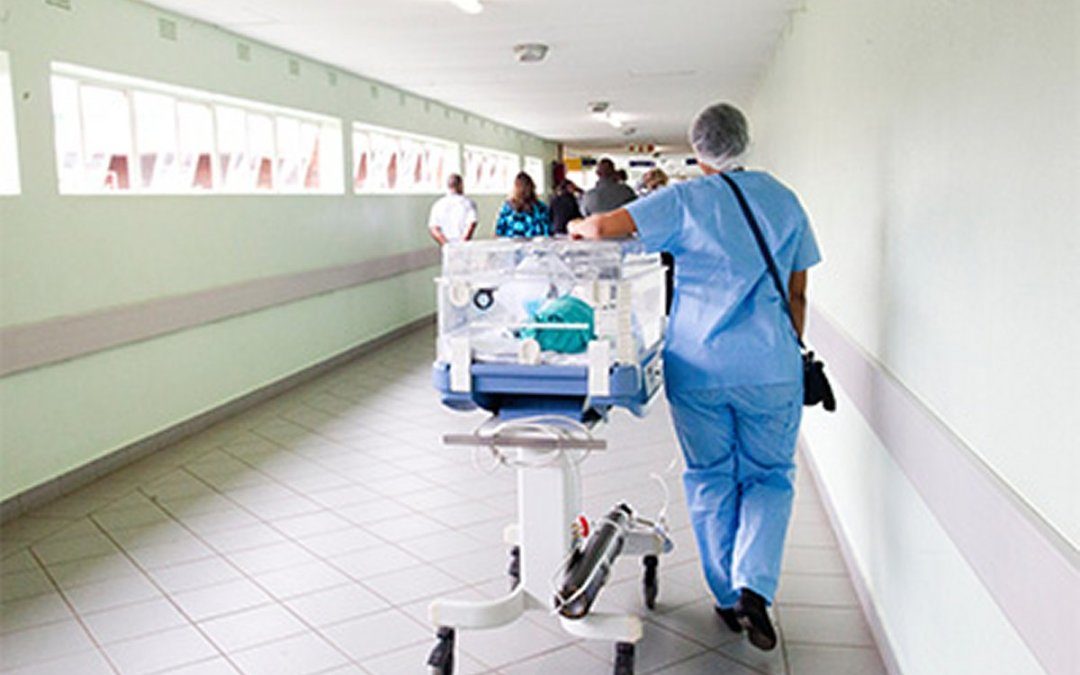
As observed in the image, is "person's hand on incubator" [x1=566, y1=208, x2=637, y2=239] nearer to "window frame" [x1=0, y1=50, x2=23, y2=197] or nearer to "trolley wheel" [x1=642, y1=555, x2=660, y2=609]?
"trolley wheel" [x1=642, y1=555, x2=660, y2=609]

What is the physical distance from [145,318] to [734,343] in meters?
3.65

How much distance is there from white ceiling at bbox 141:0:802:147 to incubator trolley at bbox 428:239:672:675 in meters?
3.27

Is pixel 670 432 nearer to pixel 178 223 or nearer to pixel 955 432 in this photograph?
pixel 178 223

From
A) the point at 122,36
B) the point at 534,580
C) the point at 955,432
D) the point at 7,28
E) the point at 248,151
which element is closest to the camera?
the point at 955,432

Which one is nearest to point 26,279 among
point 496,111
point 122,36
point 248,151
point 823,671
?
point 122,36

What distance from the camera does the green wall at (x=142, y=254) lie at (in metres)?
4.25

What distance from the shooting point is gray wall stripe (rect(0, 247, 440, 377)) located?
4195mm

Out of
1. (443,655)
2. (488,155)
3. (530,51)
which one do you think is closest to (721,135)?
(443,655)

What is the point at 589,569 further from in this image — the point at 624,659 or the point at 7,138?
→ the point at 7,138

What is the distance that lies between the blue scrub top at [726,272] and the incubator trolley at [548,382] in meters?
0.13

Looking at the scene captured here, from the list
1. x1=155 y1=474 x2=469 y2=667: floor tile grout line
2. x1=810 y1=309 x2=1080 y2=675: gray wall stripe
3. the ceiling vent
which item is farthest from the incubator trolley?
the ceiling vent

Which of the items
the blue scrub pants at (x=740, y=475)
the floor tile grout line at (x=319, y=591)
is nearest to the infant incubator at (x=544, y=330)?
the blue scrub pants at (x=740, y=475)

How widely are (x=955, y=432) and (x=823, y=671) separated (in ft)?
3.64

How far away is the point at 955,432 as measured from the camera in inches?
76.2
